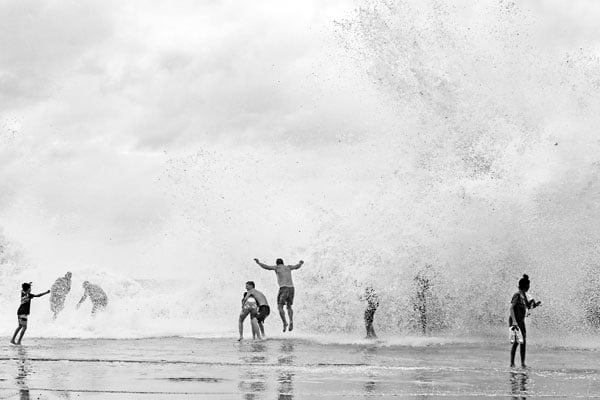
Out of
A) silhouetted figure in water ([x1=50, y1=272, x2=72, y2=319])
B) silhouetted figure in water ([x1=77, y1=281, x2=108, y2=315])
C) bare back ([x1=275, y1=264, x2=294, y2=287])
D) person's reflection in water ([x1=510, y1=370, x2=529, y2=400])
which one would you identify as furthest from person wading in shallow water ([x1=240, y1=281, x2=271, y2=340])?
person's reflection in water ([x1=510, y1=370, x2=529, y2=400])

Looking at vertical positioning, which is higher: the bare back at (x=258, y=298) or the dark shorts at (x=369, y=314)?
the bare back at (x=258, y=298)

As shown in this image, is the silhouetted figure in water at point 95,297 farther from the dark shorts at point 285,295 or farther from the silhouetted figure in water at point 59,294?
the dark shorts at point 285,295

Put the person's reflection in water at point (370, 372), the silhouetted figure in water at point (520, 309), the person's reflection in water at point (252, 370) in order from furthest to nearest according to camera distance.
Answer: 1. the silhouetted figure in water at point (520, 309)
2. the person's reflection in water at point (370, 372)
3. the person's reflection in water at point (252, 370)

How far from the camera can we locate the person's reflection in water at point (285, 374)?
10281mm

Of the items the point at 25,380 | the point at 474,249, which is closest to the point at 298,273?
the point at 474,249

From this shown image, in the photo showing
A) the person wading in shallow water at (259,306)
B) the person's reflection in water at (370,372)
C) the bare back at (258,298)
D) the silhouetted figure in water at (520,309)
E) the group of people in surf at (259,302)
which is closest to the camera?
the person's reflection in water at (370,372)

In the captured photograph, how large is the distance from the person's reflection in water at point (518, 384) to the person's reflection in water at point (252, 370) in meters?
3.05

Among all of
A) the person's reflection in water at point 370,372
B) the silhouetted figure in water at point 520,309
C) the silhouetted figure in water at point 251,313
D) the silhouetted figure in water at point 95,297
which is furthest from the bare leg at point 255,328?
the silhouetted figure in water at point 95,297

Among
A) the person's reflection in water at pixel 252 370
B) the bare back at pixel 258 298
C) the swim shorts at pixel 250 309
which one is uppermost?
the bare back at pixel 258 298

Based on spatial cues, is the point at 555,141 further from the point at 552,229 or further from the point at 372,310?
the point at 372,310

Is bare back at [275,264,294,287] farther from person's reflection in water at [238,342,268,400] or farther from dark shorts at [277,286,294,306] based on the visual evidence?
person's reflection in water at [238,342,268,400]

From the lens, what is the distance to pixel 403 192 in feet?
69.5

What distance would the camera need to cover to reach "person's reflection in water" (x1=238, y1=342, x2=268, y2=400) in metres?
10.4

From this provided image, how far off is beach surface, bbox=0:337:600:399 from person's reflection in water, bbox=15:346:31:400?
0.05ft
